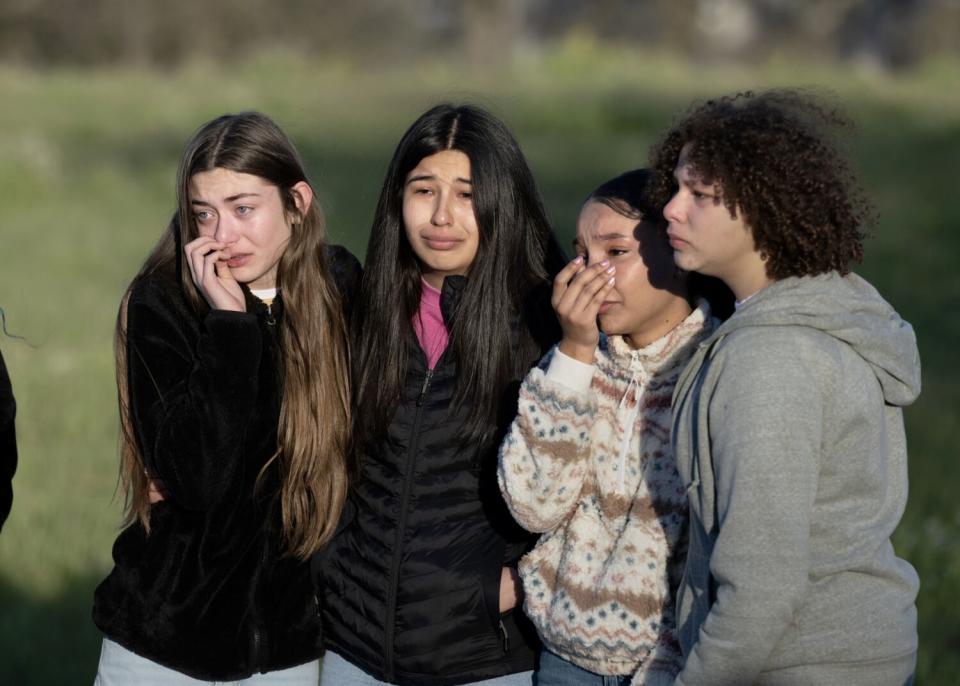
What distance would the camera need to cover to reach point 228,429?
325 cm

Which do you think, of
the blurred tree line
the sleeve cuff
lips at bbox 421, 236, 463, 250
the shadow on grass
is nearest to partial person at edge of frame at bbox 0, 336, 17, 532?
lips at bbox 421, 236, 463, 250

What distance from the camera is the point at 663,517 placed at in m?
3.04

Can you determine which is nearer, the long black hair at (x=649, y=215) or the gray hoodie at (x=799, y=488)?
the gray hoodie at (x=799, y=488)

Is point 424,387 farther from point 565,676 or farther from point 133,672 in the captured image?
point 133,672

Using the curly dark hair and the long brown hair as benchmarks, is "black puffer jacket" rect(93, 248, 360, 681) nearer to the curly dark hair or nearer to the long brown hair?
the long brown hair

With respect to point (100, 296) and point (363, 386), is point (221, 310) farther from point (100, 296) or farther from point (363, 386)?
point (100, 296)

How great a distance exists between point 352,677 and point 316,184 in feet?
4.46

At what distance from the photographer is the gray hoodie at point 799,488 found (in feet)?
8.25

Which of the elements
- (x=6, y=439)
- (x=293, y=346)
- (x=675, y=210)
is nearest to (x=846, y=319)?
(x=675, y=210)

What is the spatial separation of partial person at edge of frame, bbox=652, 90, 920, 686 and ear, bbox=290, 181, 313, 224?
1.19 meters

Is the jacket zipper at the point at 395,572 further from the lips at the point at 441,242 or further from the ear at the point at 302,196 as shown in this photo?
the ear at the point at 302,196

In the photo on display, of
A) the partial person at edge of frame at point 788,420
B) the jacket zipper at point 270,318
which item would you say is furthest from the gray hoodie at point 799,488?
the jacket zipper at point 270,318

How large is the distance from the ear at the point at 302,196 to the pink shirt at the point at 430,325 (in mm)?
363

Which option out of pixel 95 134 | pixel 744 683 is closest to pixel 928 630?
pixel 744 683
